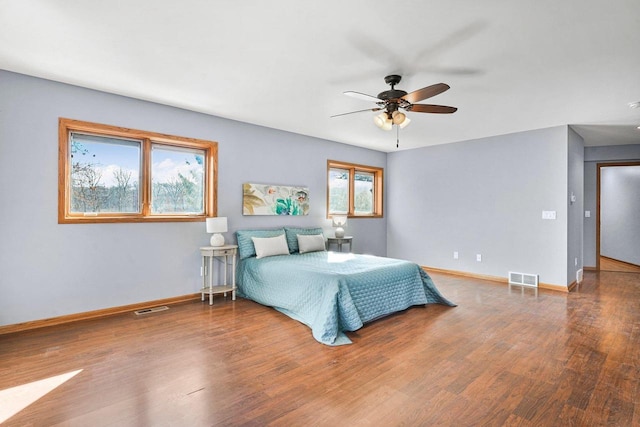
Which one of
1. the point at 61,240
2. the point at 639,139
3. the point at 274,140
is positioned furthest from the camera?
the point at 639,139

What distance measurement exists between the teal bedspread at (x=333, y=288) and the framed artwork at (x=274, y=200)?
2.88ft

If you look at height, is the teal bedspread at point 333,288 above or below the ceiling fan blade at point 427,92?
below

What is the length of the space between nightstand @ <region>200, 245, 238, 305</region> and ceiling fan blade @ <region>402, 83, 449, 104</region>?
113 inches

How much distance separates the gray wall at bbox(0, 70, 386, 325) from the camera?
318 centimetres

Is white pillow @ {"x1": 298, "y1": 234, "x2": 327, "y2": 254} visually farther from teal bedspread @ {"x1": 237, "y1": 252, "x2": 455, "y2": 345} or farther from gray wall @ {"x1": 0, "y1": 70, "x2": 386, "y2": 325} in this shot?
gray wall @ {"x1": 0, "y1": 70, "x2": 386, "y2": 325}

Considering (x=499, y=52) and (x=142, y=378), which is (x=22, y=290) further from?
(x=499, y=52)

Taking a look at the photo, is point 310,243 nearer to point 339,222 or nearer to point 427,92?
point 339,222

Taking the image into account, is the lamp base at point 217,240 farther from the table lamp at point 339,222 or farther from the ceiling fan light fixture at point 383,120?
the ceiling fan light fixture at point 383,120

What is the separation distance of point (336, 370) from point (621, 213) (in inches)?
344

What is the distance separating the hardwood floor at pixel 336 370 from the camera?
192 cm

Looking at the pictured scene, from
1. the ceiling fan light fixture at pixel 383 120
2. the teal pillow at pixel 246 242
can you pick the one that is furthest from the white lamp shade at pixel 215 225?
the ceiling fan light fixture at pixel 383 120

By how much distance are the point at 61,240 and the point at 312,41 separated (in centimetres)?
331

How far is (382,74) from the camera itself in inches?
123

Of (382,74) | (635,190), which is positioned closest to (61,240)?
(382,74)
